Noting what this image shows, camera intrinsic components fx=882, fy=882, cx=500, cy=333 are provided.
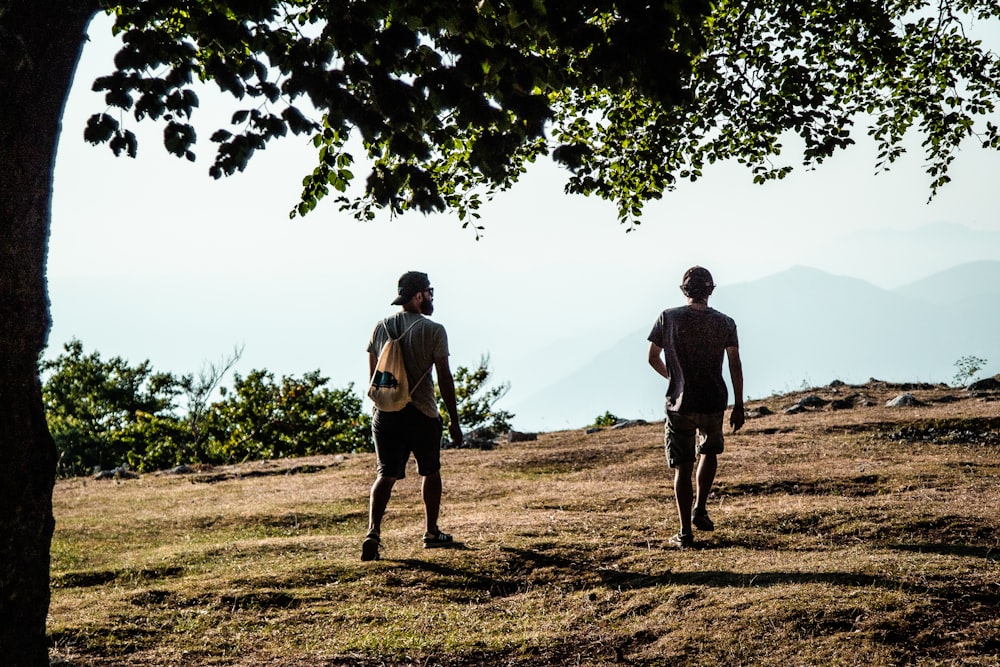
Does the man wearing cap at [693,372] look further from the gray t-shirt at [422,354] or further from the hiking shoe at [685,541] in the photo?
the gray t-shirt at [422,354]

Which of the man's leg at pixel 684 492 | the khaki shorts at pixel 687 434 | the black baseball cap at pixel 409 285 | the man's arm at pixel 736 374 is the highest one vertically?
the black baseball cap at pixel 409 285

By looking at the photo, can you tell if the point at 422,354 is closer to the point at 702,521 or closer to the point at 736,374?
the point at 736,374

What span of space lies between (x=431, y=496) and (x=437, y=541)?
0.69 metres

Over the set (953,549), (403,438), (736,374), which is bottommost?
(953,549)

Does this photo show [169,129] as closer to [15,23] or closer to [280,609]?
[15,23]

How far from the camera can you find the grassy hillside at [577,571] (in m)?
6.57

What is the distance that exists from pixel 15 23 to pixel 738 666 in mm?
6423

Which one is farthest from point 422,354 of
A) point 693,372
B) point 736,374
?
point 736,374

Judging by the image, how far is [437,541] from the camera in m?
10.1

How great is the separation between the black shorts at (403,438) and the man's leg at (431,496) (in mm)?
301

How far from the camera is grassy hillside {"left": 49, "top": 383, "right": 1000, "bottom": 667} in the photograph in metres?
6.57

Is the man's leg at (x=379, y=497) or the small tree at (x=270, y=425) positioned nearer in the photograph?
the man's leg at (x=379, y=497)

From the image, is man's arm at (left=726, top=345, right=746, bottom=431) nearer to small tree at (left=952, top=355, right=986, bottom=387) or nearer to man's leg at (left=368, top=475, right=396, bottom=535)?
man's leg at (left=368, top=475, right=396, bottom=535)

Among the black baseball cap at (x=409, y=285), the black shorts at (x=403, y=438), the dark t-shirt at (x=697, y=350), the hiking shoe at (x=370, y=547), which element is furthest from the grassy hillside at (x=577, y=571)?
the black baseball cap at (x=409, y=285)
